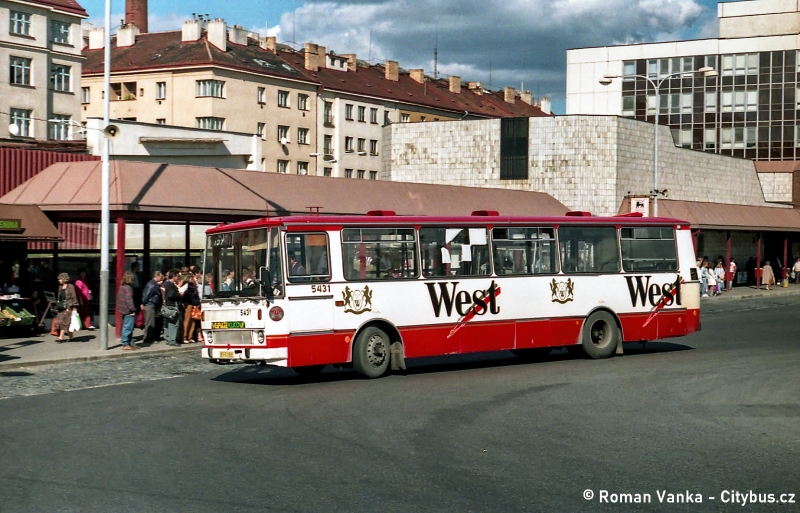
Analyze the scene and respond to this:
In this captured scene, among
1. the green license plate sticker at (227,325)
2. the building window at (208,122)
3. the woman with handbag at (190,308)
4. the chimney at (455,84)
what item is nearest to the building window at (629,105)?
the chimney at (455,84)

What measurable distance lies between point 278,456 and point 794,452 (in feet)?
16.5

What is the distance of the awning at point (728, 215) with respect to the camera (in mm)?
53656

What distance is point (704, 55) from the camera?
89.3 m

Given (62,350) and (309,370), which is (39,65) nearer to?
(62,350)

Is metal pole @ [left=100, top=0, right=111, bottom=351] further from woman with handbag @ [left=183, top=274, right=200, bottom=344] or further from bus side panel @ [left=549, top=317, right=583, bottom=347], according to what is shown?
bus side panel @ [left=549, top=317, right=583, bottom=347]

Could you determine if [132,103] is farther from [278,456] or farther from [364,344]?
[278,456]

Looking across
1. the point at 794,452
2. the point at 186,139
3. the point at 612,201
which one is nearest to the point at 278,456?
the point at 794,452

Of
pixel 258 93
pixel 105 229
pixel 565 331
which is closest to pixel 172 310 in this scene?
pixel 105 229

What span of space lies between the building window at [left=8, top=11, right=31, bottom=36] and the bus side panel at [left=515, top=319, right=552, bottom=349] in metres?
57.4

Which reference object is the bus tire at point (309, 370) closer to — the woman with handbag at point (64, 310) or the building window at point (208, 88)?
the woman with handbag at point (64, 310)

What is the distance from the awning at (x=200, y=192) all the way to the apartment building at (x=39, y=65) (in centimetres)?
3710

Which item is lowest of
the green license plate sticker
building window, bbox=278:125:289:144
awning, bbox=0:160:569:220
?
the green license plate sticker

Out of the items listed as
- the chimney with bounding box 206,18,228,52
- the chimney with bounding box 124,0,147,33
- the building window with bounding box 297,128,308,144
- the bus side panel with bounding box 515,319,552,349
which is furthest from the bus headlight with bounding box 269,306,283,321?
the chimney with bounding box 124,0,147,33

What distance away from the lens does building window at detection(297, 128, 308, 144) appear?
8656cm
